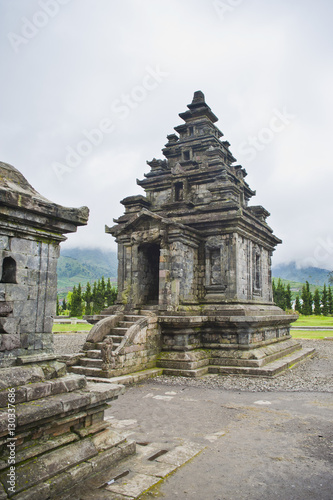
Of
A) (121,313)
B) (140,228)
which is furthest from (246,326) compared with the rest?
(140,228)

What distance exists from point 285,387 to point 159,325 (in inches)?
173

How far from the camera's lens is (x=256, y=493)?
14.2ft

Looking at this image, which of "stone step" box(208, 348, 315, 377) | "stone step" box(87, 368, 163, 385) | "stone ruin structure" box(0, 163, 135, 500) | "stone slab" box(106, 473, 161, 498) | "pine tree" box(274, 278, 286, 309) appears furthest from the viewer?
"pine tree" box(274, 278, 286, 309)

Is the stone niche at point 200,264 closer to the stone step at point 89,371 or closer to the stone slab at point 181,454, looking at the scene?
the stone step at point 89,371

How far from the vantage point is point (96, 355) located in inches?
444

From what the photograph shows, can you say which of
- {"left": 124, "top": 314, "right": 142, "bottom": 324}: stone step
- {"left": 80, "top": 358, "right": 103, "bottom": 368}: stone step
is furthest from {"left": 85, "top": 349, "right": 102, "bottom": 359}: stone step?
{"left": 124, "top": 314, "right": 142, "bottom": 324}: stone step

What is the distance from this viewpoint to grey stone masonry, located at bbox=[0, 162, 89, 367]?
4.27 m

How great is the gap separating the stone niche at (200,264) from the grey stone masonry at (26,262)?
308 inches

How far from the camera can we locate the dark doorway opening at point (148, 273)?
14.6 metres

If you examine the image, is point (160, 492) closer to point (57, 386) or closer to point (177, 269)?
point (57, 386)

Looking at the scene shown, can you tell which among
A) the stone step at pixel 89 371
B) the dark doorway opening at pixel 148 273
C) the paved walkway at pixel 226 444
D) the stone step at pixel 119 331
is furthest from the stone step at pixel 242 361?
the stone step at pixel 89 371

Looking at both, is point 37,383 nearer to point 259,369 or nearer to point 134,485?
point 134,485

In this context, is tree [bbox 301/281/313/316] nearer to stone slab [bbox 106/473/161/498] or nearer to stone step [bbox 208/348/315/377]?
stone step [bbox 208/348/315/377]

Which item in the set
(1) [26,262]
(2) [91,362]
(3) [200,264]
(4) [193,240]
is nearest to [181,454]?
(1) [26,262]
